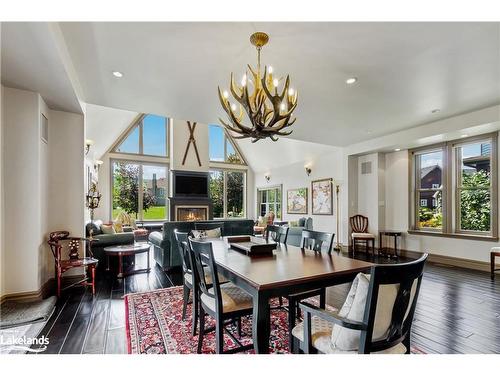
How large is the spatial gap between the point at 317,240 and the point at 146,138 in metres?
8.49

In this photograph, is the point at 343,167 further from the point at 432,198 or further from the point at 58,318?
the point at 58,318

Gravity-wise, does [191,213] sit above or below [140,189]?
below

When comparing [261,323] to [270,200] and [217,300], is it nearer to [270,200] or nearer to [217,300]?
[217,300]

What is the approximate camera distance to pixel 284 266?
188cm

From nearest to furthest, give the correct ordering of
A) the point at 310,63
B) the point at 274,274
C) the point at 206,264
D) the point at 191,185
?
the point at 274,274
the point at 206,264
the point at 310,63
the point at 191,185

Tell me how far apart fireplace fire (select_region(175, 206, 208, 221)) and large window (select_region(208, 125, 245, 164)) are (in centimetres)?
270

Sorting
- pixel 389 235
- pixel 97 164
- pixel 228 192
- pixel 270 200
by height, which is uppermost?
pixel 97 164

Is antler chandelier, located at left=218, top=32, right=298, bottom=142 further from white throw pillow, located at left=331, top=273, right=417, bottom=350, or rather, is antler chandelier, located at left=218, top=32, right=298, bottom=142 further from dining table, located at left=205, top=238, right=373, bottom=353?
white throw pillow, located at left=331, top=273, right=417, bottom=350

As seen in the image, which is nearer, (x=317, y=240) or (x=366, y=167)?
(x=317, y=240)

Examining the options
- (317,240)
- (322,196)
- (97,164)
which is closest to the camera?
(317,240)

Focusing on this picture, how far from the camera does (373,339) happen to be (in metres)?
1.26

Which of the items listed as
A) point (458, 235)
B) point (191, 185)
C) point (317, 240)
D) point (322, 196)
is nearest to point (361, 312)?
point (317, 240)

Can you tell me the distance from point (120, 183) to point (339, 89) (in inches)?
315

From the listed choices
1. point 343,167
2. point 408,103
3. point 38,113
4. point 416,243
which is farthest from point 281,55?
point 416,243
